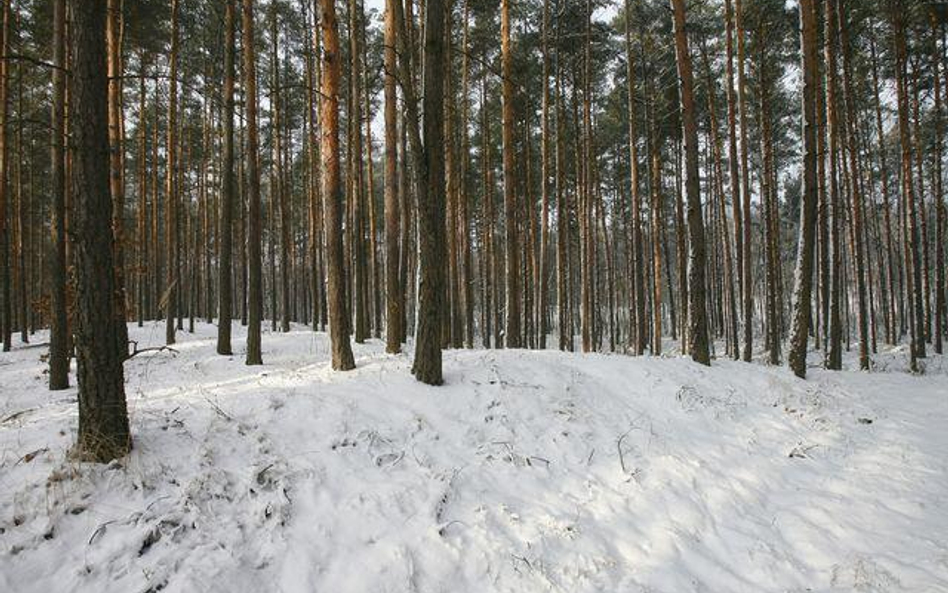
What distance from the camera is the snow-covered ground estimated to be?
346 cm

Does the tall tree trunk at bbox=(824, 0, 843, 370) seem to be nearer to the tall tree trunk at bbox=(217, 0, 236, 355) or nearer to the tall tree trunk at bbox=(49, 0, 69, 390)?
the tall tree trunk at bbox=(217, 0, 236, 355)

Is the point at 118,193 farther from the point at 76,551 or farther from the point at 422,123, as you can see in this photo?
the point at 76,551

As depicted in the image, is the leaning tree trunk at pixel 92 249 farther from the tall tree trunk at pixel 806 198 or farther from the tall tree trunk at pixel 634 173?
the tall tree trunk at pixel 634 173

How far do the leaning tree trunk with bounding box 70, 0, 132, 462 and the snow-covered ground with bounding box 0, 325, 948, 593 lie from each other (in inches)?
13.3

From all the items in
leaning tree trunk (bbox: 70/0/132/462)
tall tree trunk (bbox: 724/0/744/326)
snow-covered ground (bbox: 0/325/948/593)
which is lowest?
snow-covered ground (bbox: 0/325/948/593)

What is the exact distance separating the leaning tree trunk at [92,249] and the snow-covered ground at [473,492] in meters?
0.34

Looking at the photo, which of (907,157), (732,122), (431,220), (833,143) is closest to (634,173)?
(732,122)

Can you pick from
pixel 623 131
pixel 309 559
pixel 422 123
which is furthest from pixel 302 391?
pixel 623 131

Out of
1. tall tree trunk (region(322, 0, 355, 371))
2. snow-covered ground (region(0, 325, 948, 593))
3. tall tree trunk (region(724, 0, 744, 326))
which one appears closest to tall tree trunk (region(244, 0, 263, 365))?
tall tree trunk (region(322, 0, 355, 371))

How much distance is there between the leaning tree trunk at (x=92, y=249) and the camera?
3924 mm

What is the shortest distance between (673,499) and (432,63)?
6427 millimetres

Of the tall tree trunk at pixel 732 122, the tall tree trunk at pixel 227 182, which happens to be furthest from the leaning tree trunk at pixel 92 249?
the tall tree trunk at pixel 732 122

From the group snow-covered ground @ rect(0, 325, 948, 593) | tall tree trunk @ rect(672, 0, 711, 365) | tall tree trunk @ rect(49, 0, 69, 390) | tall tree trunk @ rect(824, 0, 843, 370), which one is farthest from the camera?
tall tree trunk @ rect(824, 0, 843, 370)

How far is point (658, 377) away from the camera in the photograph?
306 inches
